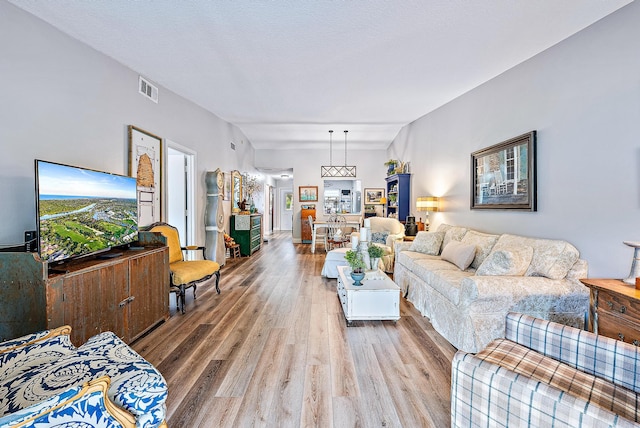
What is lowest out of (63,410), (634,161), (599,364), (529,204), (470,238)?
(599,364)

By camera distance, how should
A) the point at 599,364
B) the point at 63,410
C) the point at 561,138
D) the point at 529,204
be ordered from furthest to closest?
the point at 529,204 < the point at 561,138 < the point at 599,364 < the point at 63,410

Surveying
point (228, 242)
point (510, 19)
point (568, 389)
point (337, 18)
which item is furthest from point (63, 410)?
point (228, 242)

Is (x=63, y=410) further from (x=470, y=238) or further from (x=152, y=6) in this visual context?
(x=470, y=238)

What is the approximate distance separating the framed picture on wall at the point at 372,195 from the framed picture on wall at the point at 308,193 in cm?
157

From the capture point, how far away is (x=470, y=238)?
3.75 metres

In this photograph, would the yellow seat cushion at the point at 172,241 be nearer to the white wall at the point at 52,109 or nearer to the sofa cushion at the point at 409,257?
the white wall at the point at 52,109

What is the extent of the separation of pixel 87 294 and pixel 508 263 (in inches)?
133

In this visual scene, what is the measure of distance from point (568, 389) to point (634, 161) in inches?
77.0

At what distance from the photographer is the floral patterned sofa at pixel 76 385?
2.91ft

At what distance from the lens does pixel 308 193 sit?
29.9 ft

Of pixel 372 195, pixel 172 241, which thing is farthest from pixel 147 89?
pixel 372 195

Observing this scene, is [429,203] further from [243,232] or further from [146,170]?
→ [146,170]

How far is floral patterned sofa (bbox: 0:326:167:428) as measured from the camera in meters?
0.89

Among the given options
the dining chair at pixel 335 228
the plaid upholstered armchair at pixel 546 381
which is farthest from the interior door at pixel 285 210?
the plaid upholstered armchair at pixel 546 381
